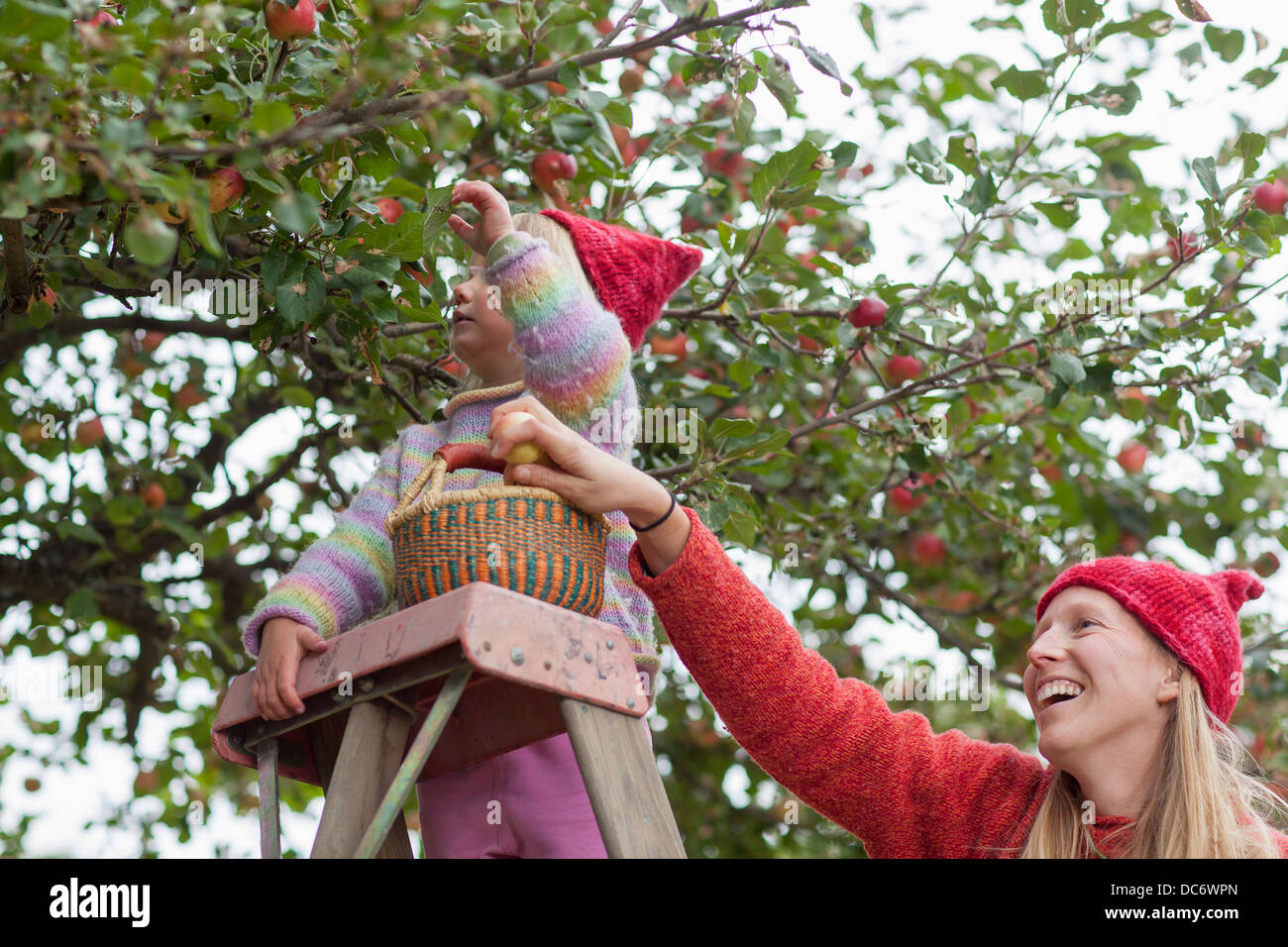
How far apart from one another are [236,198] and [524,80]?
1.53 ft

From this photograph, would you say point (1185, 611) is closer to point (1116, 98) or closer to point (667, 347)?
point (1116, 98)

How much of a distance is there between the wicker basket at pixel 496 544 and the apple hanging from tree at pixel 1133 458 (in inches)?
122

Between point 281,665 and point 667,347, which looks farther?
point 667,347

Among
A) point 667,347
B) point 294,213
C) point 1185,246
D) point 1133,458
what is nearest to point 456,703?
point 294,213

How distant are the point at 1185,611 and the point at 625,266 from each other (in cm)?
96

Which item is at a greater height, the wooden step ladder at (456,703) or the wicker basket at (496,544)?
the wicker basket at (496,544)

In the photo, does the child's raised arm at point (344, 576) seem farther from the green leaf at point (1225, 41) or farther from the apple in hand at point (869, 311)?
the green leaf at point (1225, 41)

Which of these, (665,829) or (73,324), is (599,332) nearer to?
(665,829)

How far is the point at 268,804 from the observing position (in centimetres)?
162

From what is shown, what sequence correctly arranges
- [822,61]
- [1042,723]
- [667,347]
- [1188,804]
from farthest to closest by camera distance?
1. [667,347]
2. [822,61]
3. [1042,723]
4. [1188,804]

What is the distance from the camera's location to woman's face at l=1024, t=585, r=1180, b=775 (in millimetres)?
1785

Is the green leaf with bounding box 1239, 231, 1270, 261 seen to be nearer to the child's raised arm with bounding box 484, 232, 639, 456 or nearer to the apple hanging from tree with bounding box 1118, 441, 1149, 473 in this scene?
the child's raised arm with bounding box 484, 232, 639, 456

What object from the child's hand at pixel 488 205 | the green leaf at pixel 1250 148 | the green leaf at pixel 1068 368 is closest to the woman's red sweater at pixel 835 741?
the child's hand at pixel 488 205

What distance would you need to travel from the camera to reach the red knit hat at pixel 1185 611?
1840 mm
